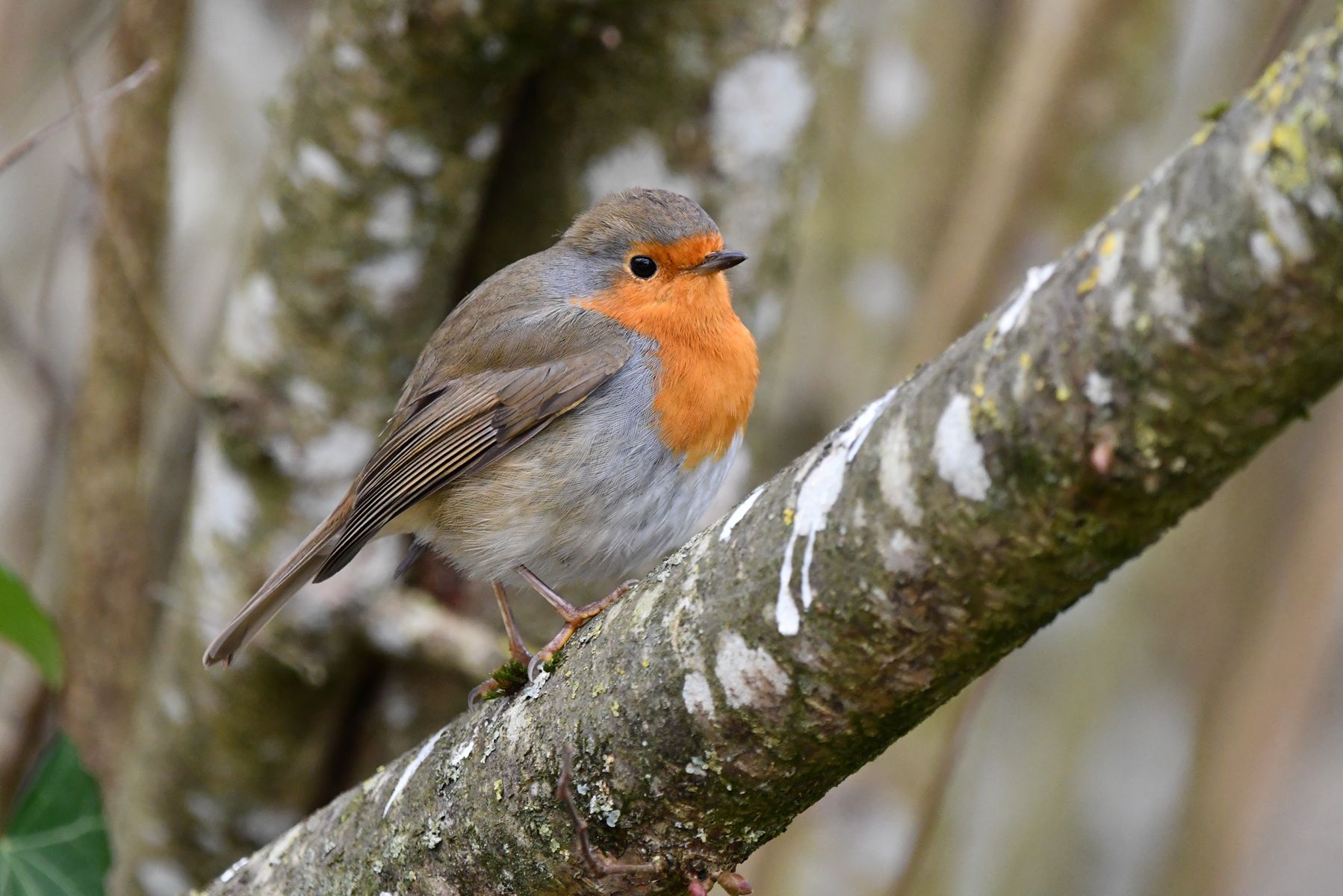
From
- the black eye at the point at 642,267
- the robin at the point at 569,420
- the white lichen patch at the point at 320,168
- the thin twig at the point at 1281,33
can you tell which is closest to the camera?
the thin twig at the point at 1281,33

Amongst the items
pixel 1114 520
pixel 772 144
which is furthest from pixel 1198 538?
pixel 1114 520

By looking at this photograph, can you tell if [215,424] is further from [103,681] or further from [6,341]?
[6,341]

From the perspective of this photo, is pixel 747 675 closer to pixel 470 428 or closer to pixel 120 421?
pixel 470 428

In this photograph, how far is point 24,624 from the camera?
2.40 meters

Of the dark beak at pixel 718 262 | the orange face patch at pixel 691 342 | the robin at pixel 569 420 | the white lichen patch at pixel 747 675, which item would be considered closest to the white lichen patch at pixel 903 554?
the white lichen patch at pixel 747 675

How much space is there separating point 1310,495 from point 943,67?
1872mm

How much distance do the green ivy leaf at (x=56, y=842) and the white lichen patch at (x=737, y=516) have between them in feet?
6.18

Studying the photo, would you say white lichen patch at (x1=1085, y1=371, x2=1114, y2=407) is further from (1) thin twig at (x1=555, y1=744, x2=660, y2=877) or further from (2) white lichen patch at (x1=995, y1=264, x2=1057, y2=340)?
(1) thin twig at (x1=555, y1=744, x2=660, y2=877)

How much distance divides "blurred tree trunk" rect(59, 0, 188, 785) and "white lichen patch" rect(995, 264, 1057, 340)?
3150mm

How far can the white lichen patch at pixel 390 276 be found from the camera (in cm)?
339

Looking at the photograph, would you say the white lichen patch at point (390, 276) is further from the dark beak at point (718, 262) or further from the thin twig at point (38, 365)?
the thin twig at point (38, 365)

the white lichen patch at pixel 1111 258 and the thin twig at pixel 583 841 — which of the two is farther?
the thin twig at pixel 583 841

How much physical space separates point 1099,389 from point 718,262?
2.07 meters

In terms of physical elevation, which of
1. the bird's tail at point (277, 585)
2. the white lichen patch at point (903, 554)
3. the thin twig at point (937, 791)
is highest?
the thin twig at point (937, 791)
